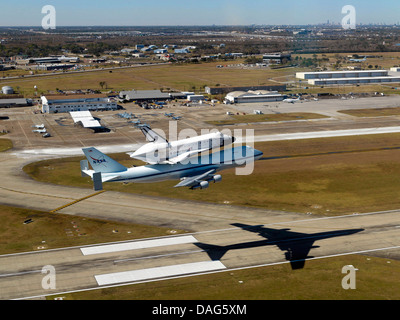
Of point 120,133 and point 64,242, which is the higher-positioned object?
point 120,133

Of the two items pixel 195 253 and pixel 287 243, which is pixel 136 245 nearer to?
pixel 195 253

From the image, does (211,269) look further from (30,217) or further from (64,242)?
(30,217)

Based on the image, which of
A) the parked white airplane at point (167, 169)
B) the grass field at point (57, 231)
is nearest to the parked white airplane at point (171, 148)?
the parked white airplane at point (167, 169)

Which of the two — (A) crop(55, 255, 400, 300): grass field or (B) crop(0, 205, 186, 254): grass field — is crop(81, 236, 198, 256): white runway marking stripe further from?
(A) crop(55, 255, 400, 300): grass field

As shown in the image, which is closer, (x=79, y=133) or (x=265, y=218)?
(x=265, y=218)

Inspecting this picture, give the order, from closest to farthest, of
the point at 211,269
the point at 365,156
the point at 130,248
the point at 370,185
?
the point at 211,269 < the point at 130,248 < the point at 370,185 < the point at 365,156

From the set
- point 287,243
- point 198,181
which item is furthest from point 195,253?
point 287,243
